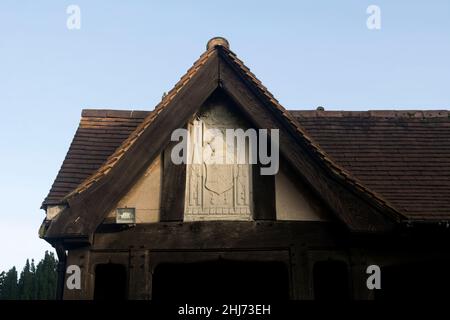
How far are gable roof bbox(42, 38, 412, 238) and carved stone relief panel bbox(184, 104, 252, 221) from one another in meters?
0.37

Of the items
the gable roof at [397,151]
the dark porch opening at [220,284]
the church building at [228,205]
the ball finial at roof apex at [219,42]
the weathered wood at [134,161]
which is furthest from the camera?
the dark porch opening at [220,284]

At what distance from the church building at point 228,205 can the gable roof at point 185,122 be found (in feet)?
0.05

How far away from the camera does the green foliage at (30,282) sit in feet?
87.6

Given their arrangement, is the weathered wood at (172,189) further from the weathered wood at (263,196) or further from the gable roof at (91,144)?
the gable roof at (91,144)

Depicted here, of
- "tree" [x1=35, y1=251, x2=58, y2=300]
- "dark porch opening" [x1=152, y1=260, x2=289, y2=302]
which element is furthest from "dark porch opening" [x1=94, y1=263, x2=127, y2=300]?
"tree" [x1=35, y1=251, x2=58, y2=300]

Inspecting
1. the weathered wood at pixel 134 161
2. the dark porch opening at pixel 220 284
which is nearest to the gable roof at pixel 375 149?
the weathered wood at pixel 134 161

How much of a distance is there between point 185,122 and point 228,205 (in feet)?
4.31

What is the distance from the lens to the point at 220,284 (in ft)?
32.9

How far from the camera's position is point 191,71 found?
834 centimetres

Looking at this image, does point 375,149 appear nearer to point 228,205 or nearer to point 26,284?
point 228,205

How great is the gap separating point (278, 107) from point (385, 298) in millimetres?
3660

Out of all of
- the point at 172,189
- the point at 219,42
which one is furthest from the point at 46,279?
the point at 219,42

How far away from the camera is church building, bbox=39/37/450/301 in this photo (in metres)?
7.74

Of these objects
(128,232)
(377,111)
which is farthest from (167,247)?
(377,111)
